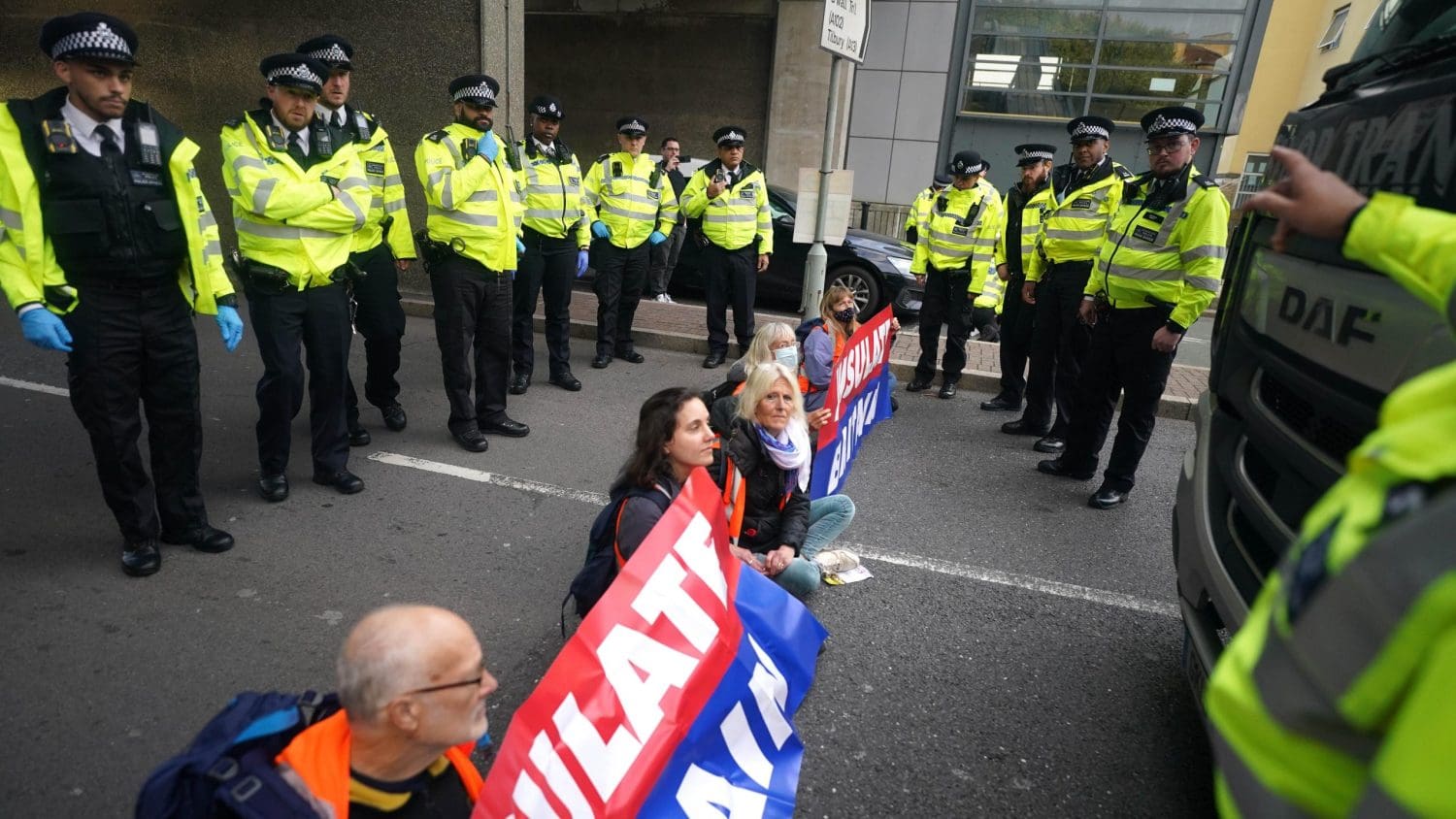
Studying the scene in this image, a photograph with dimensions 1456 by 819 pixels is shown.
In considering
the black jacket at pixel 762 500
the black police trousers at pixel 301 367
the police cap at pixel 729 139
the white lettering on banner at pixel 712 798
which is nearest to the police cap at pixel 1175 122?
the black jacket at pixel 762 500

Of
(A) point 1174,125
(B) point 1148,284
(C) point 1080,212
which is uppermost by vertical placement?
(A) point 1174,125

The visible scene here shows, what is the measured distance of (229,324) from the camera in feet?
11.7

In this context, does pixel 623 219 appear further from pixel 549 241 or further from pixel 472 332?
pixel 472 332

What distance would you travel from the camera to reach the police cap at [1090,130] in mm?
5293

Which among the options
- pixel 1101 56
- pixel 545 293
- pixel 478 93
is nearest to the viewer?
pixel 478 93

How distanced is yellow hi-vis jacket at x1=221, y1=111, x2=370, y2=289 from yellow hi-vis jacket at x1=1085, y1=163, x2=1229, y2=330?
4.01 meters

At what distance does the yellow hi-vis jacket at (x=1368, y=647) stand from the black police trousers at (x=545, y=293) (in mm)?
5728

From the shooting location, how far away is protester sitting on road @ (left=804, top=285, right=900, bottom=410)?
443 cm

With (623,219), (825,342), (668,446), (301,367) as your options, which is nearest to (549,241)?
(623,219)

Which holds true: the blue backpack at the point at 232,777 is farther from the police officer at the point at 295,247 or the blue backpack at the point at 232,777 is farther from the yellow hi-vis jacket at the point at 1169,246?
the yellow hi-vis jacket at the point at 1169,246

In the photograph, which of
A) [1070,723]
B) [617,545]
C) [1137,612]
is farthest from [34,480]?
[1137,612]

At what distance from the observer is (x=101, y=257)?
3.14m

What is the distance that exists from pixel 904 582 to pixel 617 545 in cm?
172

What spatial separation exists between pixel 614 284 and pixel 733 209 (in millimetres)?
1215
